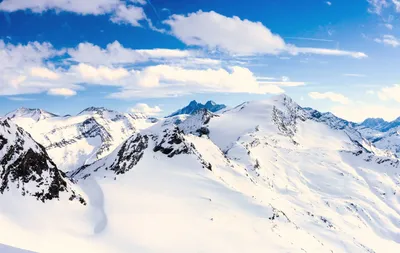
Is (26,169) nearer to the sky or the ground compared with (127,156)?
nearer to the sky

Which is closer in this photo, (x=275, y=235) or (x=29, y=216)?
(x=29, y=216)

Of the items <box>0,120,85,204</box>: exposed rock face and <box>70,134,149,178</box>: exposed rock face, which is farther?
<box>70,134,149,178</box>: exposed rock face

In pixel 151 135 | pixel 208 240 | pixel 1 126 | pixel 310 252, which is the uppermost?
pixel 1 126

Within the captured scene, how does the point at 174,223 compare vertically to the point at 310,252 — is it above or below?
above

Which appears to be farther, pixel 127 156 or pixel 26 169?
pixel 127 156

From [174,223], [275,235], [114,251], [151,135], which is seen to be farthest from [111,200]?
[151,135]

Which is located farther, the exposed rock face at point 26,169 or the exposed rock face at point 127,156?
the exposed rock face at point 127,156

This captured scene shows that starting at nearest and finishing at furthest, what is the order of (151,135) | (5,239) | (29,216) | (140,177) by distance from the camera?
(5,239)
(29,216)
(140,177)
(151,135)

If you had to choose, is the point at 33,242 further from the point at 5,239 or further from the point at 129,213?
the point at 129,213
